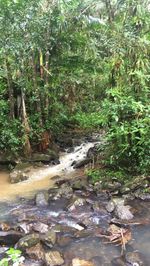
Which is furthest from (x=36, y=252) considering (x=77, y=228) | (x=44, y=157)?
(x=44, y=157)

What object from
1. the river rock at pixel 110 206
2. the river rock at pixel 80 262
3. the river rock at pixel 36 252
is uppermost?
the river rock at pixel 110 206

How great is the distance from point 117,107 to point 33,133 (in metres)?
3.67

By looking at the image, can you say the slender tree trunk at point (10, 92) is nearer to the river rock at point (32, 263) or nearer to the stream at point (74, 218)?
the stream at point (74, 218)

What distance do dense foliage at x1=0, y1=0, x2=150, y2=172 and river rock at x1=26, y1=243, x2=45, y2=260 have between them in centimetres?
375

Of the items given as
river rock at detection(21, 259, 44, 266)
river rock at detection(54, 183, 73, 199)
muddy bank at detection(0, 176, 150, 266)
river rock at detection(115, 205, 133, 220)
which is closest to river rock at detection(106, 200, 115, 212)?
muddy bank at detection(0, 176, 150, 266)

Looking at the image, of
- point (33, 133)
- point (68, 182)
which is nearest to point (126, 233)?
point (68, 182)

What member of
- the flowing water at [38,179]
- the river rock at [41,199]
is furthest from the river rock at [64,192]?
the flowing water at [38,179]

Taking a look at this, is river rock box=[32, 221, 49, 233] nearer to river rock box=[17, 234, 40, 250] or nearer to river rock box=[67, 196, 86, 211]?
river rock box=[17, 234, 40, 250]

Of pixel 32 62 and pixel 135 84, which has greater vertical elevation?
pixel 32 62

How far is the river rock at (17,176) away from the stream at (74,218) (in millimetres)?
150

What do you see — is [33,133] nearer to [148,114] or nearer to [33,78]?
[33,78]

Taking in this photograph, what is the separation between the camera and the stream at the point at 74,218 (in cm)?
578

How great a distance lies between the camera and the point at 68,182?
29.9 feet

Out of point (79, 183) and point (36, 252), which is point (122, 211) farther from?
point (36, 252)
